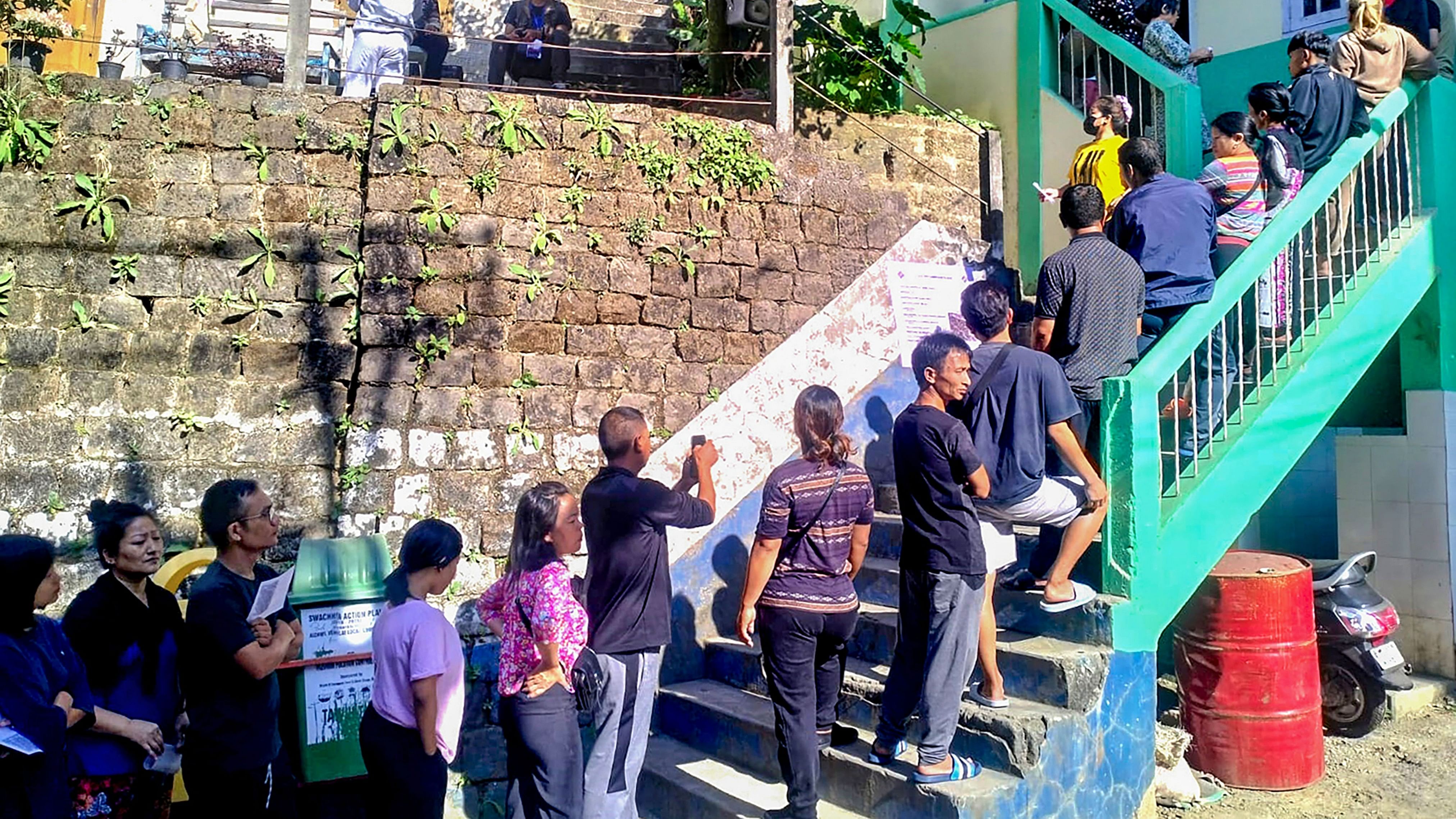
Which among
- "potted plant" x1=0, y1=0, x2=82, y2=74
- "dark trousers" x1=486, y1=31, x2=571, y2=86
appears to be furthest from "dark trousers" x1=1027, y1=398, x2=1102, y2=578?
"potted plant" x1=0, y1=0, x2=82, y2=74

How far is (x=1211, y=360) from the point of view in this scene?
5.04 m

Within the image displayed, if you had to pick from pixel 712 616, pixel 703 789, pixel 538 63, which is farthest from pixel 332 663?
pixel 538 63

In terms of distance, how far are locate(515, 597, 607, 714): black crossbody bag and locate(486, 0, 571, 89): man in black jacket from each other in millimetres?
5838

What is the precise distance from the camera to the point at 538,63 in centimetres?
882

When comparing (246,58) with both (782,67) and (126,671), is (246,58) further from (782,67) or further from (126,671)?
(126,671)

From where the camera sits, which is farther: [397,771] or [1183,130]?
[1183,130]

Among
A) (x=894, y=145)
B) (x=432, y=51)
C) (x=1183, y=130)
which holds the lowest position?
(x=1183, y=130)

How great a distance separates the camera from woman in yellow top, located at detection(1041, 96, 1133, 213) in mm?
6391

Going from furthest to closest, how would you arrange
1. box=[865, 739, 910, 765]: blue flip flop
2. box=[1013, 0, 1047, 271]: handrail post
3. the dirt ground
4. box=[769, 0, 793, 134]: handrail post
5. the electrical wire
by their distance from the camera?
box=[1013, 0, 1047, 271]: handrail post → the electrical wire → box=[769, 0, 793, 134]: handrail post → the dirt ground → box=[865, 739, 910, 765]: blue flip flop

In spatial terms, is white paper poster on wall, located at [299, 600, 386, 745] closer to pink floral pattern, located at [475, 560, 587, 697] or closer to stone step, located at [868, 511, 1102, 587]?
pink floral pattern, located at [475, 560, 587, 697]

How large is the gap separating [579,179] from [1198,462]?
12.0ft

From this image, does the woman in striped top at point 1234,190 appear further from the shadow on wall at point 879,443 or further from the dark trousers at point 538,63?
the dark trousers at point 538,63

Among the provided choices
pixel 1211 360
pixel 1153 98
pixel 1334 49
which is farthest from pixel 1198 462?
pixel 1153 98

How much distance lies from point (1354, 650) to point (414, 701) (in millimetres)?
4705
